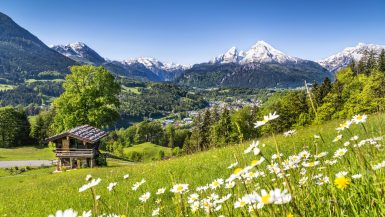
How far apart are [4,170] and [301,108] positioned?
62767 millimetres

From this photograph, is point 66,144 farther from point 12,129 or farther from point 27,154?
point 12,129

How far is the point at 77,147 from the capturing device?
49531 millimetres

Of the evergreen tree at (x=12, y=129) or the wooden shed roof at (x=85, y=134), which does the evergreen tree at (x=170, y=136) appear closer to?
the evergreen tree at (x=12, y=129)

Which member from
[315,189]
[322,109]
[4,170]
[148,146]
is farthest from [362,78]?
[148,146]

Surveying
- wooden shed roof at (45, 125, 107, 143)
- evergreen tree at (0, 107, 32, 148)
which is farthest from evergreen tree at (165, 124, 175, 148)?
wooden shed roof at (45, 125, 107, 143)

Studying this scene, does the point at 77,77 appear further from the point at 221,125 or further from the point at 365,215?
the point at 365,215

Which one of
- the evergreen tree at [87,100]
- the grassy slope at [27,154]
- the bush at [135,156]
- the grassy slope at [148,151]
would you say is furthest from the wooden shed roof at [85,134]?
the grassy slope at [148,151]

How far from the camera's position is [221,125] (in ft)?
267

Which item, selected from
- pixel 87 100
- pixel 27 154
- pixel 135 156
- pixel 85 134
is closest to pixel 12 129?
pixel 27 154

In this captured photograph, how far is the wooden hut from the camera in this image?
4572cm

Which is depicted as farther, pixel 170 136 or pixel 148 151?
pixel 170 136

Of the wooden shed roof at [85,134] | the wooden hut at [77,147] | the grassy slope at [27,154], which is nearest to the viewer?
the wooden shed roof at [85,134]

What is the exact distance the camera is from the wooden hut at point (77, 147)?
45.7 meters

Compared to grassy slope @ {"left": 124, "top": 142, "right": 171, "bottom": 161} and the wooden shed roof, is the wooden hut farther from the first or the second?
grassy slope @ {"left": 124, "top": 142, "right": 171, "bottom": 161}
